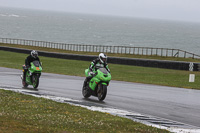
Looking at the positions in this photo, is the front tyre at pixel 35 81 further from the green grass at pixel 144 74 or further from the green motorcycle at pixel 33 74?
the green grass at pixel 144 74

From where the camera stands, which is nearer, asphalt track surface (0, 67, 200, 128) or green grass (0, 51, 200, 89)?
asphalt track surface (0, 67, 200, 128)

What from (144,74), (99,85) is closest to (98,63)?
(99,85)

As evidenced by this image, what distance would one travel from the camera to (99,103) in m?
14.0

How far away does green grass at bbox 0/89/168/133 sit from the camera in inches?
327

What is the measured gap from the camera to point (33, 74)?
17.7 m

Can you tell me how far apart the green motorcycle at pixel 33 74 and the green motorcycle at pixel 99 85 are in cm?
317

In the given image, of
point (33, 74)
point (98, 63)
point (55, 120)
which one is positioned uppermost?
point (98, 63)

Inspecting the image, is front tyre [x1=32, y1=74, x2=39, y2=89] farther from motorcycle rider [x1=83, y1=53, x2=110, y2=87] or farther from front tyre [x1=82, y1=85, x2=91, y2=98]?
motorcycle rider [x1=83, y1=53, x2=110, y2=87]

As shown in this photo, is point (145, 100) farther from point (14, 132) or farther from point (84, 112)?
point (14, 132)

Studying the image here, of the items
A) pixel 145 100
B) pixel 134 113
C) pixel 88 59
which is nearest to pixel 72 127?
pixel 134 113

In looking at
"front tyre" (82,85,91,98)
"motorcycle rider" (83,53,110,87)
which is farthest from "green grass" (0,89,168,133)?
"front tyre" (82,85,91,98)

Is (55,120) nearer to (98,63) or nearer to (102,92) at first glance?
(102,92)

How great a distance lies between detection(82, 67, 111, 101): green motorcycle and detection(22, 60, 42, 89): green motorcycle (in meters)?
3.17

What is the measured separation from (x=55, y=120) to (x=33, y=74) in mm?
8551
